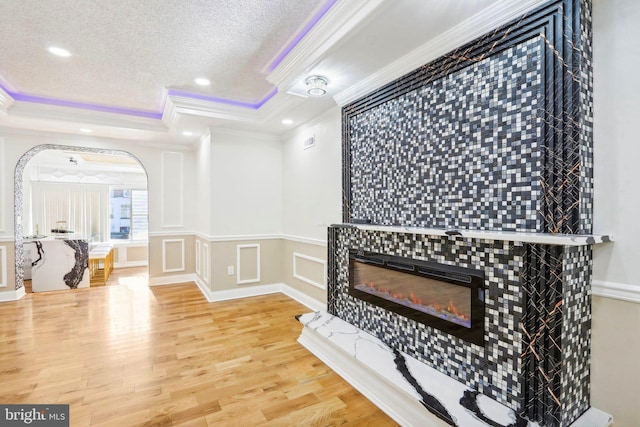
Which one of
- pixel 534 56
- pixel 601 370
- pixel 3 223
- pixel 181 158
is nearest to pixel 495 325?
pixel 601 370

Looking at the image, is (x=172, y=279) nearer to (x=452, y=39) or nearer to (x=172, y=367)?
(x=172, y=367)

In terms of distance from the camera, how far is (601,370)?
5.03 feet

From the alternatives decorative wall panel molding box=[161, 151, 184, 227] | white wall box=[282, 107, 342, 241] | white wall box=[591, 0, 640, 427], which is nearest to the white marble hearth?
white wall box=[591, 0, 640, 427]

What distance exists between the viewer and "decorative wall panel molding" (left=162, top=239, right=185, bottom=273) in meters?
5.34

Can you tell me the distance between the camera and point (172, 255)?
17.7ft

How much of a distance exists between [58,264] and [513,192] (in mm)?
6307

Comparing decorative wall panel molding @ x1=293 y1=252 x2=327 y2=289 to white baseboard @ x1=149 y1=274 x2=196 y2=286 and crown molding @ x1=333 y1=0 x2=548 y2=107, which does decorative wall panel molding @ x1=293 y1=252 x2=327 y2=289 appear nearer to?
crown molding @ x1=333 y1=0 x2=548 y2=107

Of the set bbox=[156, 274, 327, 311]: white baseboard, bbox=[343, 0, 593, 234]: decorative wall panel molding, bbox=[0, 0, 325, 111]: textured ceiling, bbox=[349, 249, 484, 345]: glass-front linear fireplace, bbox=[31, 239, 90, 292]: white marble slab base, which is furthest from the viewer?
bbox=[31, 239, 90, 292]: white marble slab base

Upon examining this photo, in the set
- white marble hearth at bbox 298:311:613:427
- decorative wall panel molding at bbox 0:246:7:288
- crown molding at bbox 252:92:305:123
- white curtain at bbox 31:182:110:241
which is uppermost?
crown molding at bbox 252:92:305:123

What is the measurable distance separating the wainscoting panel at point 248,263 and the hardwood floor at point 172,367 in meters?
0.53

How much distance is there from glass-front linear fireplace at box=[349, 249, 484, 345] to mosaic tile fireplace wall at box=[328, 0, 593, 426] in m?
0.06

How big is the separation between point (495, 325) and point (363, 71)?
2.12m

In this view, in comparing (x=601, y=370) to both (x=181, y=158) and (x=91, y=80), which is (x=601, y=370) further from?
(x=181, y=158)

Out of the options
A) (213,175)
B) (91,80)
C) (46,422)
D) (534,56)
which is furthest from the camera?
(213,175)
